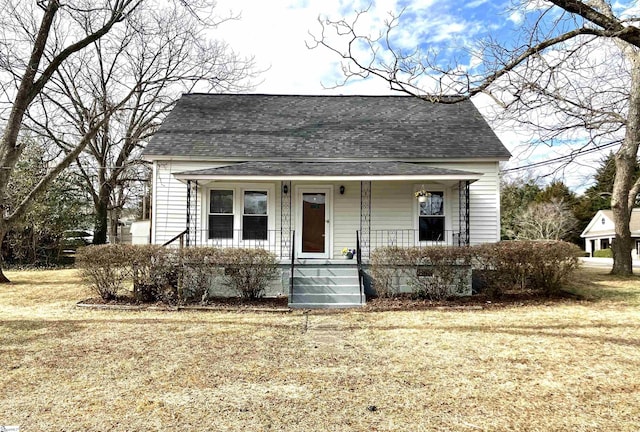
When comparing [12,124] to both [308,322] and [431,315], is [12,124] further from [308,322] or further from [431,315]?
[431,315]

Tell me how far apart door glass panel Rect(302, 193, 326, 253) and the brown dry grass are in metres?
4.09

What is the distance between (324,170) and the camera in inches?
428

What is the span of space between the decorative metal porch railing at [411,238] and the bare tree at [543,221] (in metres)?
25.1

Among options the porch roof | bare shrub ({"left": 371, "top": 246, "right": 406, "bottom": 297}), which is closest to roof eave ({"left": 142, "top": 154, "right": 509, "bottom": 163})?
the porch roof

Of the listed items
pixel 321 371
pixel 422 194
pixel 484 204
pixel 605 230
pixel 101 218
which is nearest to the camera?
pixel 321 371

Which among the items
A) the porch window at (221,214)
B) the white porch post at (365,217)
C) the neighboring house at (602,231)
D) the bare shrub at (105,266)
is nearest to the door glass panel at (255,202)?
the porch window at (221,214)

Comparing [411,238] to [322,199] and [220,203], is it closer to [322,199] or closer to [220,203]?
[322,199]

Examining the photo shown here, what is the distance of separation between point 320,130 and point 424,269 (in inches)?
246

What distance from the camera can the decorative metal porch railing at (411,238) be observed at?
459 inches

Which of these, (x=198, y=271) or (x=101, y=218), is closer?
(x=198, y=271)

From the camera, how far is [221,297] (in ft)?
30.8

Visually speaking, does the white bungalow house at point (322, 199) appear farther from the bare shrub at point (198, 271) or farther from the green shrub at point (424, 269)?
the bare shrub at point (198, 271)

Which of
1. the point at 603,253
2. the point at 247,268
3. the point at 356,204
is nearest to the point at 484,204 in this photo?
the point at 356,204

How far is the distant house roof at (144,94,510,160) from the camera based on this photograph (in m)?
12.1
